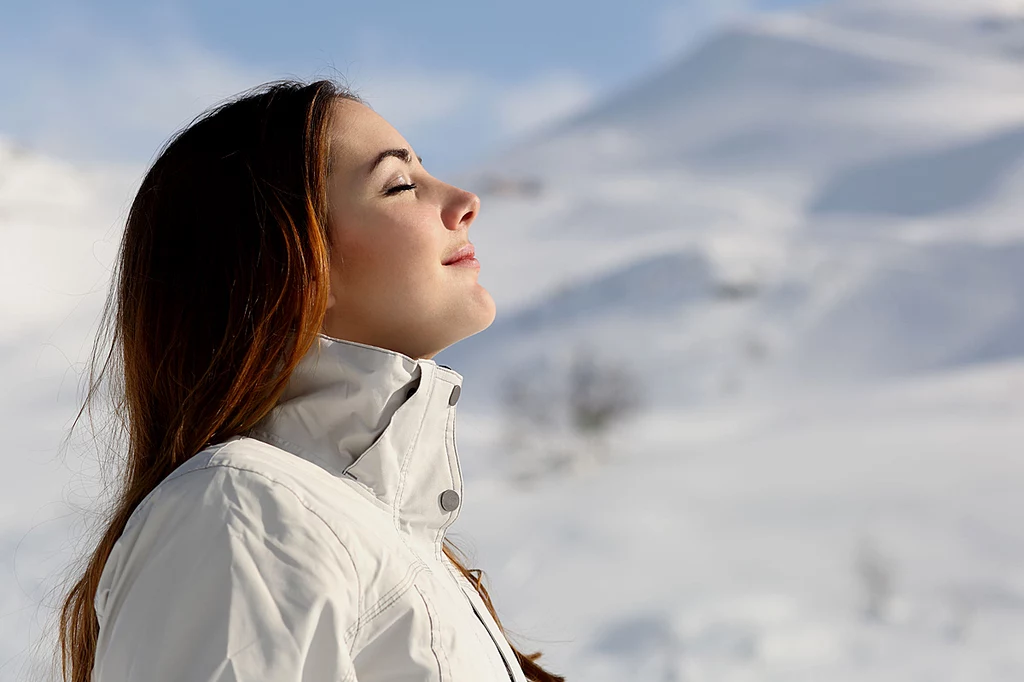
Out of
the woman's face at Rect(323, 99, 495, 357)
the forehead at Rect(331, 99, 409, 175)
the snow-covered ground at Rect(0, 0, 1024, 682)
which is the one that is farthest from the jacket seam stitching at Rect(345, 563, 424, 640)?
the snow-covered ground at Rect(0, 0, 1024, 682)

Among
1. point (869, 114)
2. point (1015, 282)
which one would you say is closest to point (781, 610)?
point (1015, 282)

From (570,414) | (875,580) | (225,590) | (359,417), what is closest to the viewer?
(225,590)

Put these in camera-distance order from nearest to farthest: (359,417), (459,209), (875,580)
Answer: (359,417)
(459,209)
(875,580)

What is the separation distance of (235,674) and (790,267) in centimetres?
1229

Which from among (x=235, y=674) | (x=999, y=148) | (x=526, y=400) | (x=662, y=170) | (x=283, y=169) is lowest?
(x=235, y=674)

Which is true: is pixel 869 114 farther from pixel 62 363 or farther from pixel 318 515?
pixel 318 515

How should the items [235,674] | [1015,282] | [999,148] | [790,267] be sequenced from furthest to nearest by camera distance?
1. [999,148]
2. [790,267]
3. [1015,282]
4. [235,674]

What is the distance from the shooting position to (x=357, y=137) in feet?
2.75

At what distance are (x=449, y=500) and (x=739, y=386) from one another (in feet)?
32.0

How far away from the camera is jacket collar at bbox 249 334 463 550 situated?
0.74m

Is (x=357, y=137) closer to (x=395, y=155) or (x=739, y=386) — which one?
(x=395, y=155)

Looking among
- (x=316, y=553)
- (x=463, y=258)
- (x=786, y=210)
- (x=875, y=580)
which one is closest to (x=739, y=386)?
(x=875, y=580)

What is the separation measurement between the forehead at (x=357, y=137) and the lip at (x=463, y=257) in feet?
0.32

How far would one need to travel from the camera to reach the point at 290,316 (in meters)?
Answer: 0.73
